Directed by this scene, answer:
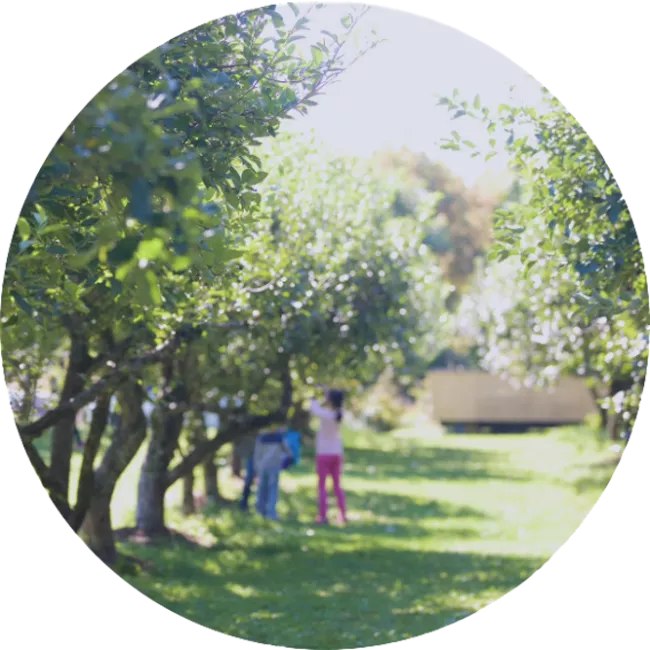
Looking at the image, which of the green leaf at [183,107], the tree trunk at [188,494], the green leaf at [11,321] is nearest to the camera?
the green leaf at [183,107]

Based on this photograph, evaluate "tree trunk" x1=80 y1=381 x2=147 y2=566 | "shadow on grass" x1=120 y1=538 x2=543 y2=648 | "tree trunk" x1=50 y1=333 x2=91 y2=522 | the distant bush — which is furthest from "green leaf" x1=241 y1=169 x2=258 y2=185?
the distant bush

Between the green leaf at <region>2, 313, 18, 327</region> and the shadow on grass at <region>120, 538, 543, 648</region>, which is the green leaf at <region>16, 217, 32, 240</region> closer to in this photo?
the green leaf at <region>2, 313, 18, 327</region>

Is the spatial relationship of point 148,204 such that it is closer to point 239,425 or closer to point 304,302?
point 304,302

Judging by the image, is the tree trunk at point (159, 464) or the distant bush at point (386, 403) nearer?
the tree trunk at point (159, 464)

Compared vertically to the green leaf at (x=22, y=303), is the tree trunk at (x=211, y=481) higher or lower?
lower

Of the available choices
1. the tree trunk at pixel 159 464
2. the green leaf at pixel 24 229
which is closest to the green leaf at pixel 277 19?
the green leaf at pixel 24 229

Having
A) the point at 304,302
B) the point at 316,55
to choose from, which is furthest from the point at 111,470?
the point at 316,55

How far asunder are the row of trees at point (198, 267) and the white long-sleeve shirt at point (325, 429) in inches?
8.0

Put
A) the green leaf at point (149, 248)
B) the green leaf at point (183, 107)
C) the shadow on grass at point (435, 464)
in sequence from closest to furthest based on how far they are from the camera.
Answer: the green leaf at point (149, 248) → the green leaf at point (183, 107) → the shadow on grass at point (435, 464)

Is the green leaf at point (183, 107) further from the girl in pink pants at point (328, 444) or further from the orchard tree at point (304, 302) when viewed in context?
the girl in pink pants at point (328, 444)

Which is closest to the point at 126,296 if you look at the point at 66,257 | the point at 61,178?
the point at 66,257

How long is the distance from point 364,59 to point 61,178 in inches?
98.4

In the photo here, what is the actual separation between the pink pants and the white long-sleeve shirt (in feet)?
0.23

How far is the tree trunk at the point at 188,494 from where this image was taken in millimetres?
8586
